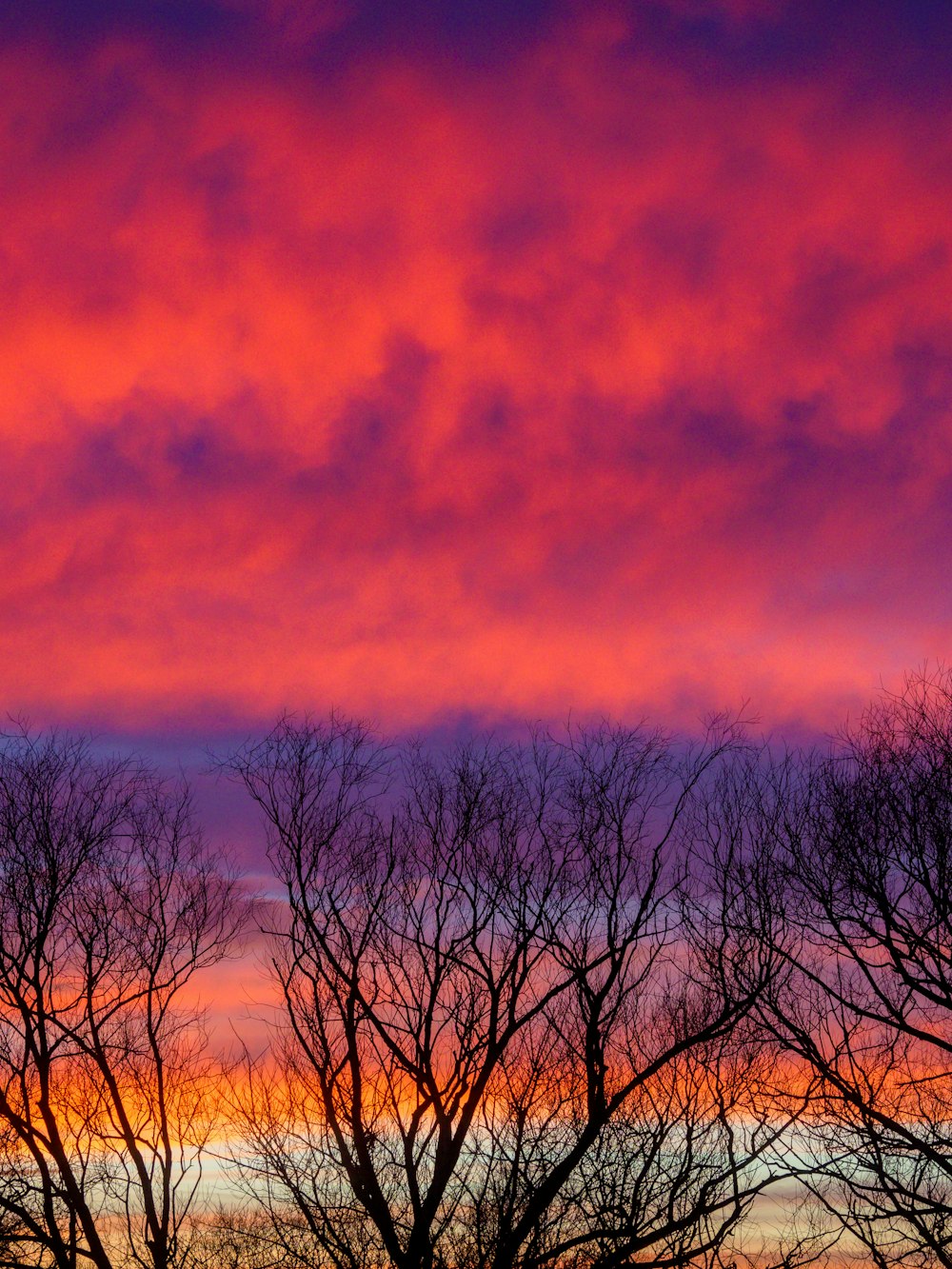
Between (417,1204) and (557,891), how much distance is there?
429cm

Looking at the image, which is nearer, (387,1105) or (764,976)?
(387,1105)

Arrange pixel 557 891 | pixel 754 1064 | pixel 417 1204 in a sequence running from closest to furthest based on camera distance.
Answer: pixel 417 1204 → pixel 557 891 → pixel 754 1064

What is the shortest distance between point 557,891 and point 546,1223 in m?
4.12

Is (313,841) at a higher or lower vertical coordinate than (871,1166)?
higher

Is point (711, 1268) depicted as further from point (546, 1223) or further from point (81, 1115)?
point (81, 1115)

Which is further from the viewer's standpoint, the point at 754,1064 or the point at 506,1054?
the point at 754,1064

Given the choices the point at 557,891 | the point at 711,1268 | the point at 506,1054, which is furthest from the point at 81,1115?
the point at 711,1268

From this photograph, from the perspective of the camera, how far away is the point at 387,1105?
15.3 meters

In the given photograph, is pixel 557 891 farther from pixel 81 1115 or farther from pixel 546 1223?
pixel 81 1115

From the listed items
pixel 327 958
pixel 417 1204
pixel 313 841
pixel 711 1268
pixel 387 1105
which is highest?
pixel 313 841

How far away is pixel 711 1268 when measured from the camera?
50.1ft

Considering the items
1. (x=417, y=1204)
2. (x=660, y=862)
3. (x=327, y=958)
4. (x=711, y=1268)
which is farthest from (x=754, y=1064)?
(x=327, y=958)

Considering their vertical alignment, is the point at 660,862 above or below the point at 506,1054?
above

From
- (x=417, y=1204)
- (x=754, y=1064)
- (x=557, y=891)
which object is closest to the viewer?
(x=417, y=1204)
